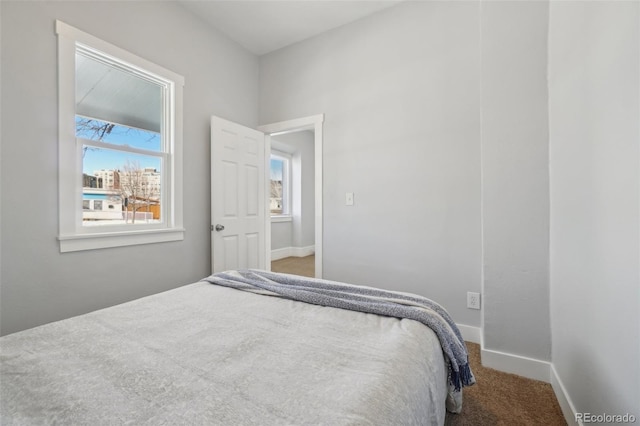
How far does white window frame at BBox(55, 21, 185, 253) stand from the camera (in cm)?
185

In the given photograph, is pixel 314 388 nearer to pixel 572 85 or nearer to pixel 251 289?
pixel 251 289

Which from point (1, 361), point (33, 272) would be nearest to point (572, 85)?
point (1, 361)

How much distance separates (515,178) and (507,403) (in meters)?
1.30

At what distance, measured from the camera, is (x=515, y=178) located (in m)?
1.77

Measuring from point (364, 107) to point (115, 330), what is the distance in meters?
2.56

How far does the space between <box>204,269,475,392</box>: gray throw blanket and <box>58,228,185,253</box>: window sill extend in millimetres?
970

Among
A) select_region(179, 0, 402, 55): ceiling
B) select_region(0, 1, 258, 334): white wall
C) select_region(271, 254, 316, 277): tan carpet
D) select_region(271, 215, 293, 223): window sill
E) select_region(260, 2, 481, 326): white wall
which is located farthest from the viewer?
select_region(271, 215, 293, 223): window sill

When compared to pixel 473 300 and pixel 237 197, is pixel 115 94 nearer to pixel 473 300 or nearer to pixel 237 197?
pixel 237 197

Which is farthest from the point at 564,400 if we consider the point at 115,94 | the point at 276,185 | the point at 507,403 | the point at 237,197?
the point at 276,185

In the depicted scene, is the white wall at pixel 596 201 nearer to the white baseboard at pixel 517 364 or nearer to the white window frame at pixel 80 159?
the white baseboard at pixel 517 364

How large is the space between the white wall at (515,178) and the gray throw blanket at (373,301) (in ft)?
2.45

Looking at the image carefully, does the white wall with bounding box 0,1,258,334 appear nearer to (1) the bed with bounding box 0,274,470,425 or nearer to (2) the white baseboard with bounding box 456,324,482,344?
(1) the bed with bounding box 0,274,470,425

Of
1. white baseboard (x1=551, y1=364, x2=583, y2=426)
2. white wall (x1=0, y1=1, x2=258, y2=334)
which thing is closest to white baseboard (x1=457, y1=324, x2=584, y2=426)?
white baseboard (x1=551, y1=364, x2=583, y2=426)

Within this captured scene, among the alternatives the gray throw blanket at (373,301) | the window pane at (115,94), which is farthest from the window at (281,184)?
the gray throw blanket at (373,301)
